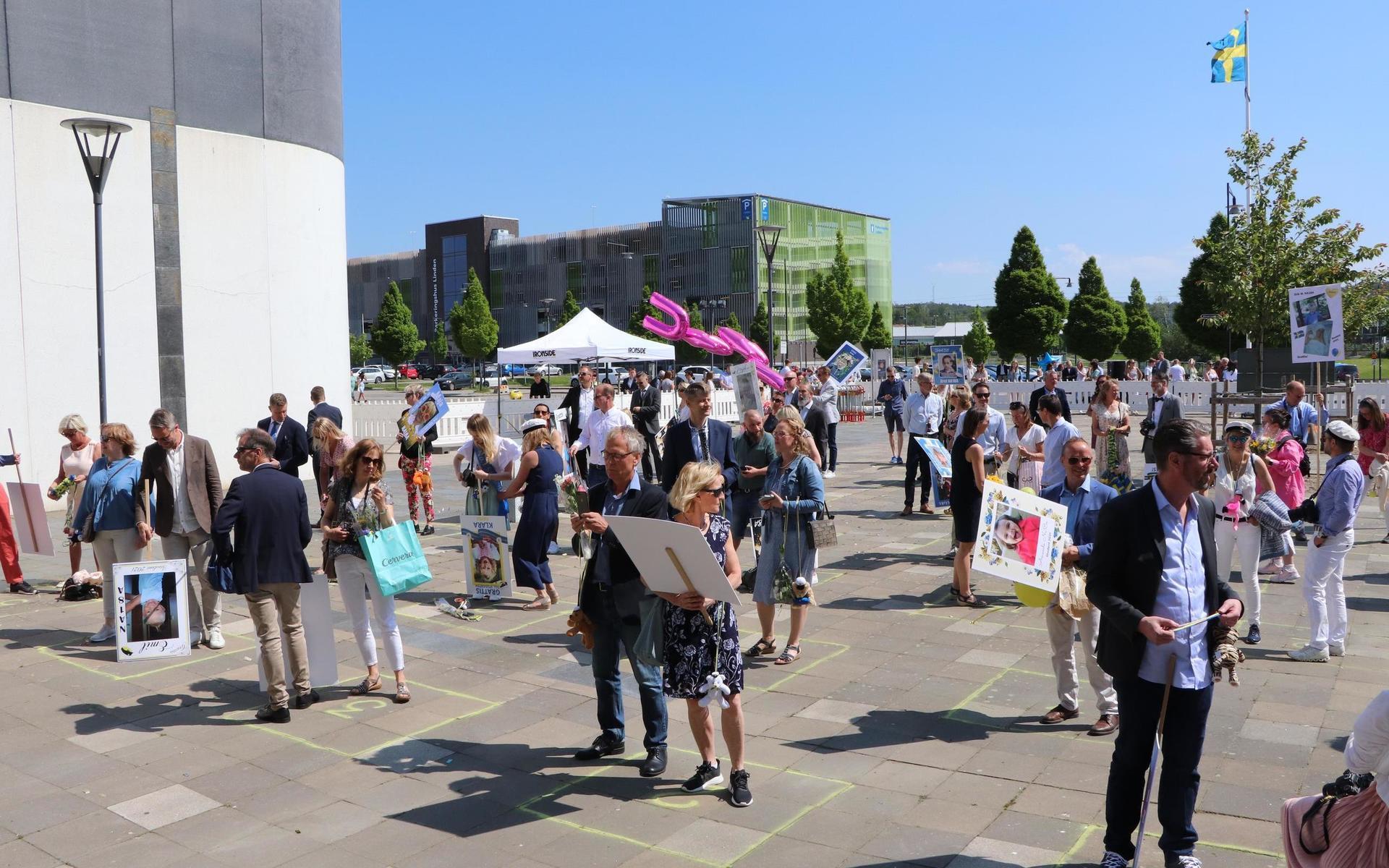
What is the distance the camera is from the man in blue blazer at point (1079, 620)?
240 inches

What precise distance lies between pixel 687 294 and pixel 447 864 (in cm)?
9652

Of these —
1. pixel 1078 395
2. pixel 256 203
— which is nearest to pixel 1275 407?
pixel 256 203

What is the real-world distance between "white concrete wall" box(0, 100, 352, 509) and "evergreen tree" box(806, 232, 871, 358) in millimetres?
54560

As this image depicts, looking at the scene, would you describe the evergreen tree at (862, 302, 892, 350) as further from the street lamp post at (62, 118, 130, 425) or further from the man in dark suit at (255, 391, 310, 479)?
the street lamp post at (62, 118, 130, 425)

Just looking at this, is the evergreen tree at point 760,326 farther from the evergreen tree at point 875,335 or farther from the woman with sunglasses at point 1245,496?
the woman with sunglasses at point 1245,496

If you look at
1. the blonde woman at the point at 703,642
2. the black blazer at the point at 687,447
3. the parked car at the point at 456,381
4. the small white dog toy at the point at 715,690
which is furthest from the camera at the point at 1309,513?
the parked car at the point at 456,381

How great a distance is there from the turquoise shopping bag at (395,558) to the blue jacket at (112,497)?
2.73 metres

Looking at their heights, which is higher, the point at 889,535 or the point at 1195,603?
the point at 1195,603

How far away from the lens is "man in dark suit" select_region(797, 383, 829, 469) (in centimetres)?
1443

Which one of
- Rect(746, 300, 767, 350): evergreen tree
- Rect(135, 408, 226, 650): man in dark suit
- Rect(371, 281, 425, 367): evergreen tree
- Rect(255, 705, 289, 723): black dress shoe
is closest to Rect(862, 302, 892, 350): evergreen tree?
Rect(746, 300, 767, 350): evergreen tree

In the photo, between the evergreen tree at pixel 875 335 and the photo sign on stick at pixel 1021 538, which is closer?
the photo sign on stick at pixel 1021 538

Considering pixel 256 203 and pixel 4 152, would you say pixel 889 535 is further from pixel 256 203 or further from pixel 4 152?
pixel 4 152

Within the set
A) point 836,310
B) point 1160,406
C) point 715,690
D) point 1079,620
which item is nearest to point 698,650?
point 715,690

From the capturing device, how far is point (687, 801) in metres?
5.29
